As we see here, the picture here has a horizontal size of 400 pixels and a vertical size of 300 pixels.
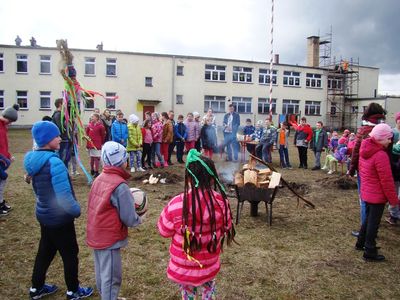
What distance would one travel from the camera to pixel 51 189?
126 inches

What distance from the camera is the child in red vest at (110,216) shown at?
2.90 meters

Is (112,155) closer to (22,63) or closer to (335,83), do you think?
(22,63)

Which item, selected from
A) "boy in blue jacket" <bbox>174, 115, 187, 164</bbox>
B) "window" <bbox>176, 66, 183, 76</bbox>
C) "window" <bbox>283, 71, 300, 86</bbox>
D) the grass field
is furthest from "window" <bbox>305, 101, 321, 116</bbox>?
the grass field

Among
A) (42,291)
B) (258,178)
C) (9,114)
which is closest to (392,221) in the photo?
(258,178)

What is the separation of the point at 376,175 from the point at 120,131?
747 cm

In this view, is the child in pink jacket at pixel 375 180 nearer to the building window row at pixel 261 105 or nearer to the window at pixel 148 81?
the window at pixel 148 81

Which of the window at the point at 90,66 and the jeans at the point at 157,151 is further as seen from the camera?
the window at the point at 90,66

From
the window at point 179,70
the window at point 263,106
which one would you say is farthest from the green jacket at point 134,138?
the window at point 263,106

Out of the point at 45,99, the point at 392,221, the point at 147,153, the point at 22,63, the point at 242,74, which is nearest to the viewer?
the point at 392,221

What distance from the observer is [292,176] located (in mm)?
10844

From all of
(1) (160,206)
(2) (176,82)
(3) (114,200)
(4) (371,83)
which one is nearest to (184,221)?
(3) (114,200)

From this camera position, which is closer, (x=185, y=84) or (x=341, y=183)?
(x=341, y=183)

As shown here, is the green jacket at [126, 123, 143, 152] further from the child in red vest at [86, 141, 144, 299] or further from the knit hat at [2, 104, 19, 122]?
the child in red vest at [86, 141, 144, 299]

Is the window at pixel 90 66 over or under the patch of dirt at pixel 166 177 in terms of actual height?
over
